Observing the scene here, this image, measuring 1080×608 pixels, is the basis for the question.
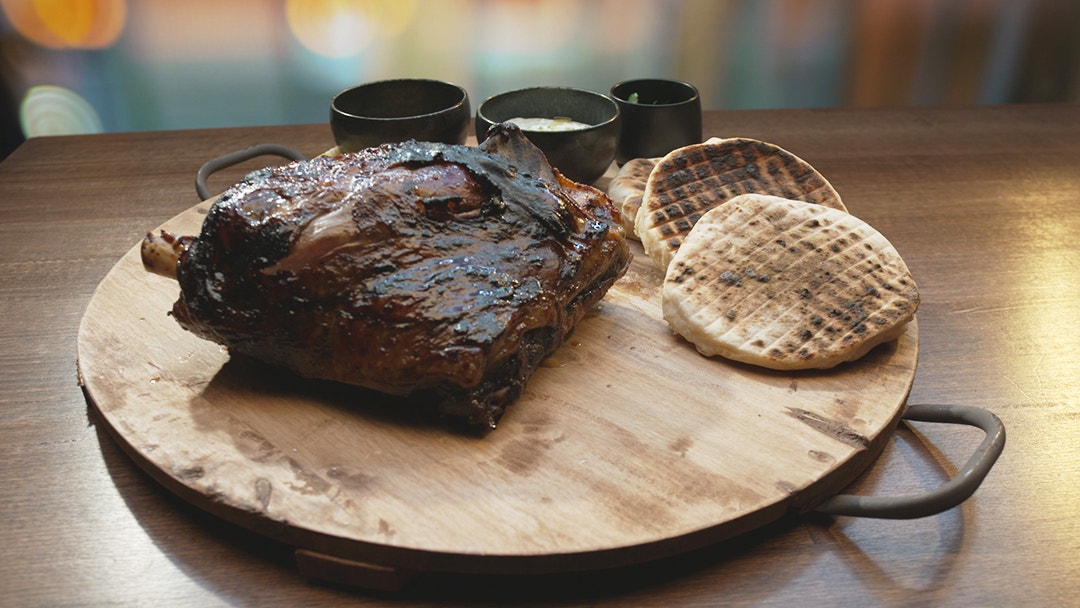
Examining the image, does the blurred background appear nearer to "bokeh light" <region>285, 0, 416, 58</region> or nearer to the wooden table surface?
"bokeh light" <region>285, 0, 416, 58</region>

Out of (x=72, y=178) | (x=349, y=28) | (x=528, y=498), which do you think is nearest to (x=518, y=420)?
(x=528, y=498)

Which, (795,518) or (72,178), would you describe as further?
(72,178)

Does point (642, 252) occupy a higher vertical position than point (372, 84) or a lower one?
lower

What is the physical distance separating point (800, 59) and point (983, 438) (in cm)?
297

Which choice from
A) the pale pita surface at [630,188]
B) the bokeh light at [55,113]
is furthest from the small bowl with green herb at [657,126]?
the bokeh light at [55,113]

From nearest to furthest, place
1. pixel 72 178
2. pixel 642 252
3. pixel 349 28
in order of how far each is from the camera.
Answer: pixel 642 252 < pixel 72 178 < pixel 349 28

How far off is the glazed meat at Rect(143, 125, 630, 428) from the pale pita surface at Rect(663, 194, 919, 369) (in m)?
0.29

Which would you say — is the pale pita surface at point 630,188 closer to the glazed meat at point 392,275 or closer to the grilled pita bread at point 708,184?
the grilled pita bread at point 708,184

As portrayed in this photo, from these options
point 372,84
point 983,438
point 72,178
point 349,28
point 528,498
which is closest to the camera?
point 528,498

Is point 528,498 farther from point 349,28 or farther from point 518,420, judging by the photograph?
point 349,28

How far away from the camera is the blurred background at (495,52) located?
157 inches

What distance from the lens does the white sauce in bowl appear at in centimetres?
282

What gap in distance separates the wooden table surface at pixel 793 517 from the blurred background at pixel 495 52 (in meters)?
0.91

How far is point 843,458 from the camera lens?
5.46ft
